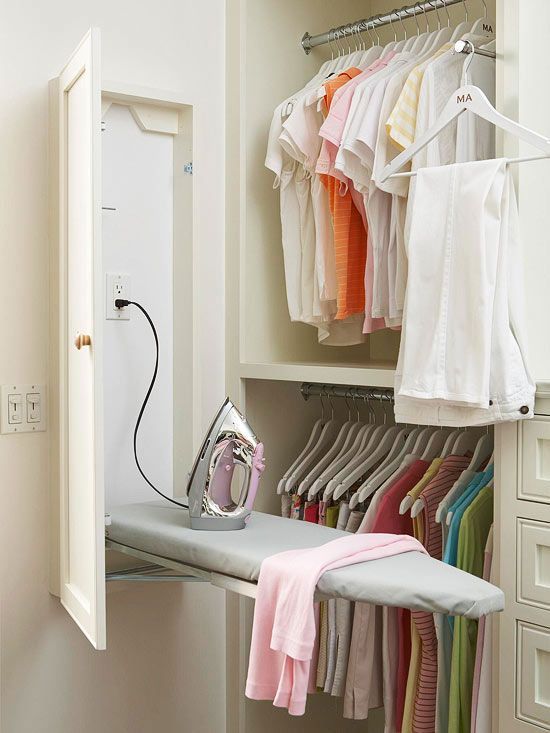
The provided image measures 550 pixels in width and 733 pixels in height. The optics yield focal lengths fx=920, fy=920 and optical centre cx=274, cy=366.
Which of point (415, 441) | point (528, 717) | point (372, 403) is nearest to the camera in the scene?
point (528, 717)

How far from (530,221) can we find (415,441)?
0.78 metres

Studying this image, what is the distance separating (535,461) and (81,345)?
100 centimetres

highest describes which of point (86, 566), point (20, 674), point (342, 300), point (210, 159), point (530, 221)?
point (210, 159)

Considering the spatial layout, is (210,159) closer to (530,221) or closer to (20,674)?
(530,221)

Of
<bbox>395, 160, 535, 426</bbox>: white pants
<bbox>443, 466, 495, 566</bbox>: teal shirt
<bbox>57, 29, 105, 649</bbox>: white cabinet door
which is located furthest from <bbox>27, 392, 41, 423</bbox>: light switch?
<bbox>443, 466, 495, 566</bbox>: teal shirt

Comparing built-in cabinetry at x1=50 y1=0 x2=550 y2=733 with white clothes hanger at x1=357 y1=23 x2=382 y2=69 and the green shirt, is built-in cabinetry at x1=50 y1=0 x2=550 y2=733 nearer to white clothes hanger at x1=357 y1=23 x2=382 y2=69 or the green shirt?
the green shirt

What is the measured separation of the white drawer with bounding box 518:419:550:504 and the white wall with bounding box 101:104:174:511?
3.66ft

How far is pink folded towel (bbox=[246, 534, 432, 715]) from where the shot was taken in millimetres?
1688

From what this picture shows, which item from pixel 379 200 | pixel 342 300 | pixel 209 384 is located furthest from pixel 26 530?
pixel 379 200

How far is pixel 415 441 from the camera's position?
2.60 metres

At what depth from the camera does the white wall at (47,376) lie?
234 centimetres

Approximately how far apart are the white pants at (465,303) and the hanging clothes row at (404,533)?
0.32 meters

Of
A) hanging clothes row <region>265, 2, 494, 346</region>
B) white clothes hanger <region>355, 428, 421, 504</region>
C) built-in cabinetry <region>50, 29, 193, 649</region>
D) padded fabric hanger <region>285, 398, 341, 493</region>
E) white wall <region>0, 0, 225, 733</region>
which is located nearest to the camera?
built-in cabinetry <region>50, 29, 193, 649</region>

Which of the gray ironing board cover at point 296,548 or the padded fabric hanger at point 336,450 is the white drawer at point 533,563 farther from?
the padded fabric hanger at point 336,450
